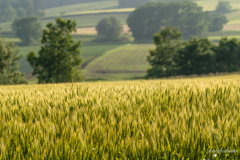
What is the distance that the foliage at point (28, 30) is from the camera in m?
159

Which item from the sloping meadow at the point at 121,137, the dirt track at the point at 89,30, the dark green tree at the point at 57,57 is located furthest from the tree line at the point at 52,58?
the dirt track at the point at 89,30

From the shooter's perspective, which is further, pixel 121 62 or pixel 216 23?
pixel 216 23

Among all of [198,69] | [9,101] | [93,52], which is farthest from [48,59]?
[93,52]

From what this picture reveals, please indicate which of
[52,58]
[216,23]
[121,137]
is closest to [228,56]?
[52,58]

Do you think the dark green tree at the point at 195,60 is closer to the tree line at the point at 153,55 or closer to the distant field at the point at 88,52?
the tree line at the point at 153,55

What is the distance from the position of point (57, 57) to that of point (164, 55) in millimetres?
35934

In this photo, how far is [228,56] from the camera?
68688mm

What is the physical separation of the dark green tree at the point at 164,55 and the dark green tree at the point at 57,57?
27.4 metres

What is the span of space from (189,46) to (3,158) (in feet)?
229

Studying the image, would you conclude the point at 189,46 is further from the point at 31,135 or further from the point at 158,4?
the point at 158,4

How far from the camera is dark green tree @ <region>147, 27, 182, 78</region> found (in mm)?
71294

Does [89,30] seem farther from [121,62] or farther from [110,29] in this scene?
[121,62]

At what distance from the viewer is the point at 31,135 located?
244 cm

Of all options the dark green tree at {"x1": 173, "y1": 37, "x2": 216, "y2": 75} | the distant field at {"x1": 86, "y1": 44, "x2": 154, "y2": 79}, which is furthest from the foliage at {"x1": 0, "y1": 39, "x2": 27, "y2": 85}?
the distant field at {"x1": 86, "y1": 44, "x2": 154, "y2": 79}
